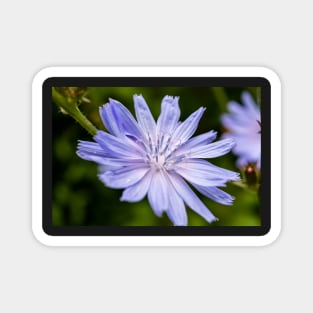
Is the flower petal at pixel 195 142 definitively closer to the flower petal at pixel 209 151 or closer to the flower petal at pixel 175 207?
the flower petal at pixel 209 151

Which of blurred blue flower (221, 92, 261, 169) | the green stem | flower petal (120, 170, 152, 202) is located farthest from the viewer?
blurred blue flower (221, 92, 261, 169)

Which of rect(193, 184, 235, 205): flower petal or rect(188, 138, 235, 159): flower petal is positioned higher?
rect(188, 138, 235, 159): flower petal

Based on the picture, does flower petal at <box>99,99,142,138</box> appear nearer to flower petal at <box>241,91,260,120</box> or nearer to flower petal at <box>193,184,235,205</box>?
flower petal at <box>193,184,235,205</box>
